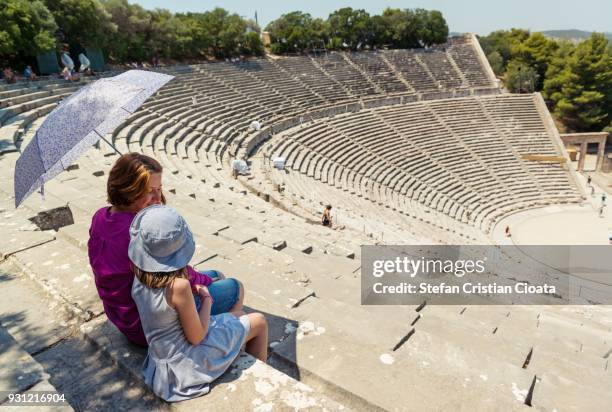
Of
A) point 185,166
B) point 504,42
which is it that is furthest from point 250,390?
point 504,42

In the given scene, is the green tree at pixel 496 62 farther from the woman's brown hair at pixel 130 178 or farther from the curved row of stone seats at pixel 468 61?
the woman's brown hair at pixel 130 178

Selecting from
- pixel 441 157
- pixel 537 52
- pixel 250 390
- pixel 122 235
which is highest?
pixel 537 52

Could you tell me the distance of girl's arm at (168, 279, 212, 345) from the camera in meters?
1.93

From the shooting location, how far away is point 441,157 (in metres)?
22.9

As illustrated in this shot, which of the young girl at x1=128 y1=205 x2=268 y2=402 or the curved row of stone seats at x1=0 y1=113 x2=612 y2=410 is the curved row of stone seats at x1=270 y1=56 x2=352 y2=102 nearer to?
the curved row of stone seats at x1=0 y1=113 x2=612 y2=410

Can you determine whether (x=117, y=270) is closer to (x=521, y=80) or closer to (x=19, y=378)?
(x=19, y=378)

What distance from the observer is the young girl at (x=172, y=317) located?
74.2 inches

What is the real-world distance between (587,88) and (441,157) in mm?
16987

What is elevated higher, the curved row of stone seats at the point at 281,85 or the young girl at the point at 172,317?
the curved row of stone seats at the point at 281,85

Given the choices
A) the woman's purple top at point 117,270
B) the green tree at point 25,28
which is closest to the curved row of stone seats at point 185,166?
the woman's purple top at point 117,270

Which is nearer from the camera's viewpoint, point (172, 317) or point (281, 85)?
point (172, 317)

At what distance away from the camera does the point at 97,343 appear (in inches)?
98.3

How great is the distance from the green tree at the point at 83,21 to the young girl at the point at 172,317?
23249mm

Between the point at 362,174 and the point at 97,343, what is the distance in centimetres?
1769
